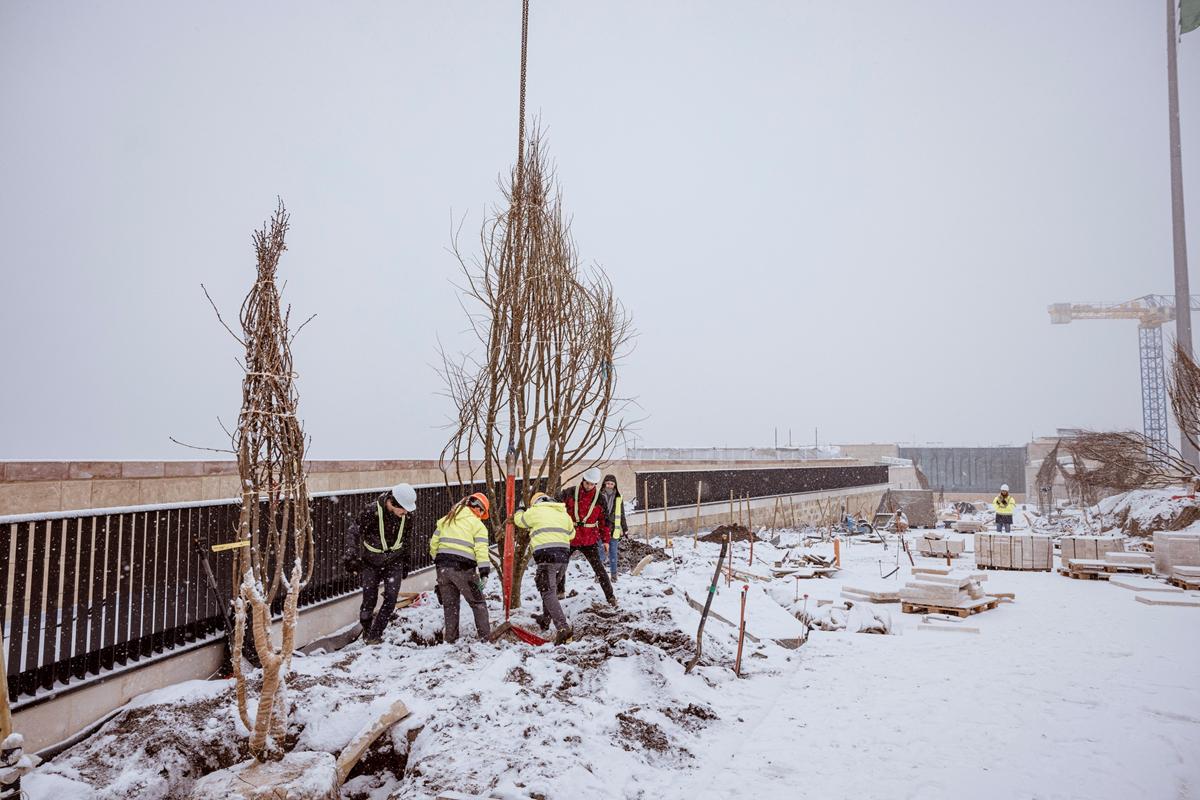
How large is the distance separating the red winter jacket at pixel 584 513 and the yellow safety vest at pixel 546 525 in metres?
1.28

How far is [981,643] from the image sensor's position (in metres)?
8.56

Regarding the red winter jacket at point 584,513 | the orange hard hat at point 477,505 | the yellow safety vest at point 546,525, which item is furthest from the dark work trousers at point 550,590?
the red winter jacket at point 584,513

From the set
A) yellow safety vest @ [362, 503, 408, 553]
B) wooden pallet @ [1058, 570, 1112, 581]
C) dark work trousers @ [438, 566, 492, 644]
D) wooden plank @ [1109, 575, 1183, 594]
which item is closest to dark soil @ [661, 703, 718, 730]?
dark work trousers @ [438, 566, 492, 644]

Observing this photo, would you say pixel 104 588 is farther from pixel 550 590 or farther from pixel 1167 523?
pixel 1167 523

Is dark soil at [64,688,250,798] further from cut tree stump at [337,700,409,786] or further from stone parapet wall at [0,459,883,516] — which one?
stone parapet wall at [0,459,883,516]

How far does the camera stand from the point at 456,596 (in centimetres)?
729

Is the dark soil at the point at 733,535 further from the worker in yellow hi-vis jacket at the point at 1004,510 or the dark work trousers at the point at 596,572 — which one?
the dark work trousers at the point at 596,572

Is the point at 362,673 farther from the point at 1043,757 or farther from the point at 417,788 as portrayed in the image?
the point at 1043,757

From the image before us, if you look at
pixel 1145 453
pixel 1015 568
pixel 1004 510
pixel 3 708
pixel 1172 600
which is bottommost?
pixel 1015 568

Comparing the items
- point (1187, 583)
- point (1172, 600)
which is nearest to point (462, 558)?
point (1172, 600)

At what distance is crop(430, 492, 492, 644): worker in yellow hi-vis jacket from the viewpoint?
276 inches

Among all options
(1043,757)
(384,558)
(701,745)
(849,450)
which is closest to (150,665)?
(384,558)

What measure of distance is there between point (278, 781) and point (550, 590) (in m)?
3.85

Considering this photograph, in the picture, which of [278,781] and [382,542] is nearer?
[278,781]
